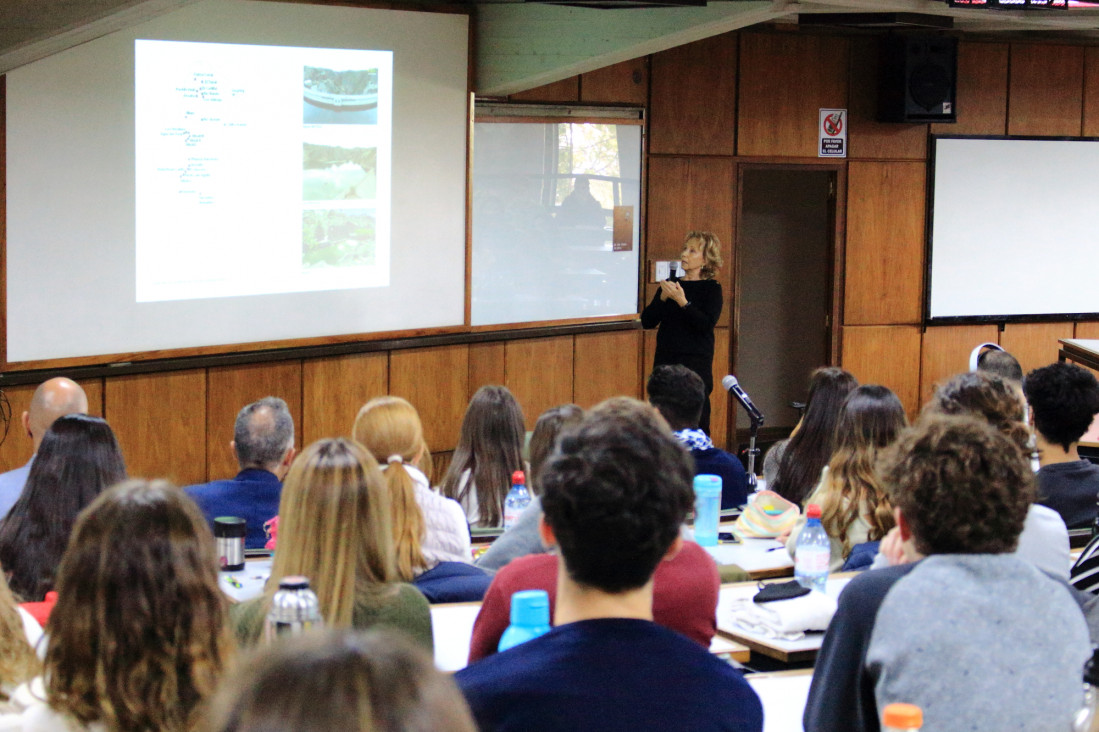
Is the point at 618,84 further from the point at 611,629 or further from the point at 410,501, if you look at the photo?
the point at 611,629

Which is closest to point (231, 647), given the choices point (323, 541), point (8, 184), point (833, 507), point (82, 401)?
point (323, 541)

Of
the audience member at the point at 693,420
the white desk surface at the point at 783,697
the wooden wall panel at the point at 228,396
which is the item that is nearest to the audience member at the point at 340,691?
the white desk surface at the point at 783,697

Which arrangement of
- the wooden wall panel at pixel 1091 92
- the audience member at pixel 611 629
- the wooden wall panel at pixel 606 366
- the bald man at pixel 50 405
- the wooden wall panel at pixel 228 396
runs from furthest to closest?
the wooden wall panel at pixel 1091 92, the wooden wall panel at pixel 606 366, the wooden wall panel at pixel 228 396, the bald man at pixel 50 405, the audience member at pixel 611 629

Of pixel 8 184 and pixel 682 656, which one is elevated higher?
pixel 8 184

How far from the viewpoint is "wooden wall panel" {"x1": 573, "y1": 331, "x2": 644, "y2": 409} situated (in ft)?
25.2

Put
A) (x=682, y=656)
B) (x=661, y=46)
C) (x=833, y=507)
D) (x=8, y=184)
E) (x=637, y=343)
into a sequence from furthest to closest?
(x=637, y=343), (x=661, y=46), (x=8, y=184), (x=833, y=507), (x=682, y=656)

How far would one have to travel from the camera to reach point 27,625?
2322 mm

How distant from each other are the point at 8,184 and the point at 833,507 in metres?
3.74

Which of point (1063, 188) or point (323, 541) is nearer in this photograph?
point (323, 541)

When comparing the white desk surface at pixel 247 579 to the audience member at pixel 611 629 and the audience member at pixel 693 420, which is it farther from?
the audience member at pixel 611 629

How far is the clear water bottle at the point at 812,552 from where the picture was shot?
3.42 metres

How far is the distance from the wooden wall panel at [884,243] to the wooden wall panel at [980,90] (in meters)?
0.45

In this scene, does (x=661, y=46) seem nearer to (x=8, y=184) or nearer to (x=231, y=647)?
(x=8, y=184)

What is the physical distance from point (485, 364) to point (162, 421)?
1988mm
